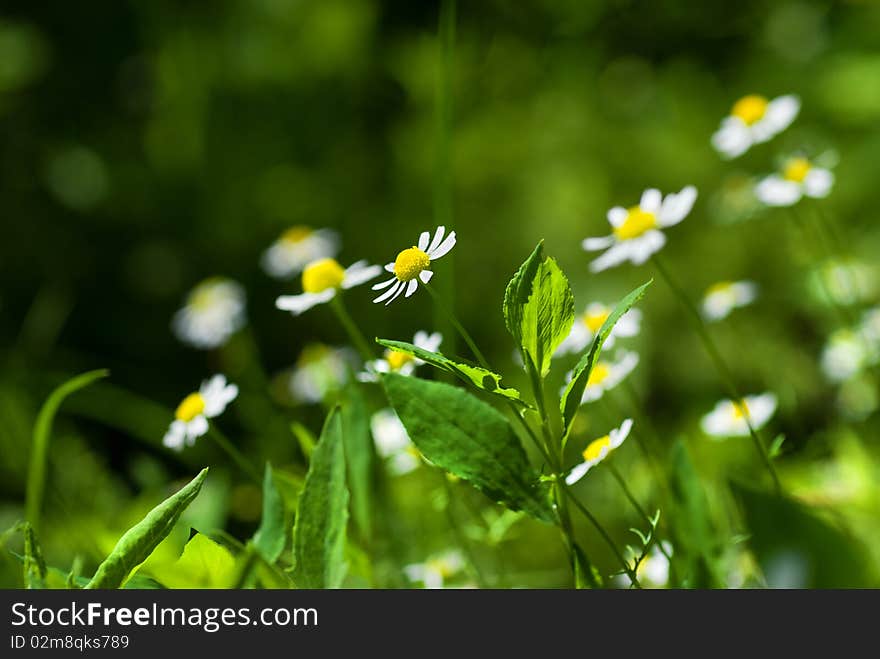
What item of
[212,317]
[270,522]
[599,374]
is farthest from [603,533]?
[212,317]

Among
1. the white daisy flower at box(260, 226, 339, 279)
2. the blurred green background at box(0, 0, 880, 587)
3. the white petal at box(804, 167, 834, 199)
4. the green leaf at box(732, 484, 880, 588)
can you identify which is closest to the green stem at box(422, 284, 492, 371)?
the green leaf at box(732, 484, 880, 588)

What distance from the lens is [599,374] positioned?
641 millimetres

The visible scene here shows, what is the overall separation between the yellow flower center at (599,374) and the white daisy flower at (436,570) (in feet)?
0.53

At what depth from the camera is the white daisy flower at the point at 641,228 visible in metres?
0.56

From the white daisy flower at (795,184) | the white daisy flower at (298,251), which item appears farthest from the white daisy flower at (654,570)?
the white daisy flower at (298,251)

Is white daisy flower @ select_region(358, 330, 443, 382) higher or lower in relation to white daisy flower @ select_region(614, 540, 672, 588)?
higher

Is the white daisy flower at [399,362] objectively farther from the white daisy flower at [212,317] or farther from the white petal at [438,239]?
the white daisy flower at [212,317]

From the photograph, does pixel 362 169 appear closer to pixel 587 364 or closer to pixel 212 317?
pixel 212 317

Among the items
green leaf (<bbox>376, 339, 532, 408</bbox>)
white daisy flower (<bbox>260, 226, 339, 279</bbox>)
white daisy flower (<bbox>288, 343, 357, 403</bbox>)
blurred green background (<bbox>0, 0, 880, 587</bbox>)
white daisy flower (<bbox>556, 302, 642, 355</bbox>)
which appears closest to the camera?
green leaf (<bbox>376, 339, 532, 408</bbox>)

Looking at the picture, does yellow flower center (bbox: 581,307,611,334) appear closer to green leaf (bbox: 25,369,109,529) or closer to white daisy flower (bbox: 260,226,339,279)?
green leaf (bbox: 25,369,109,529)

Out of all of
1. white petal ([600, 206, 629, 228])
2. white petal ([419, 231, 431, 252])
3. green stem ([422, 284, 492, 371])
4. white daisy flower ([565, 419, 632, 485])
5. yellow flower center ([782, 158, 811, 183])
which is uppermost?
yellow flower center ([782, 158, 811, 183])

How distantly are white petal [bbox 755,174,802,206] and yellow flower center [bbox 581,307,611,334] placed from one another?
6.2 inches

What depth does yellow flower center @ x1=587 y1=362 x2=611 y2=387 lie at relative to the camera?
0.63m
